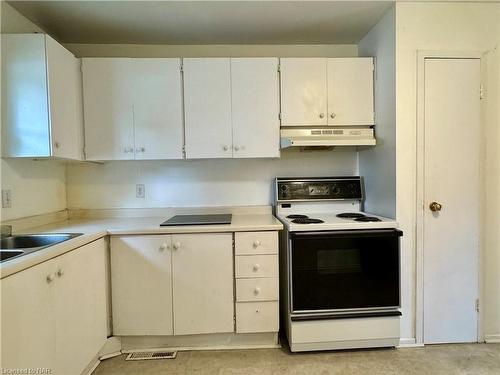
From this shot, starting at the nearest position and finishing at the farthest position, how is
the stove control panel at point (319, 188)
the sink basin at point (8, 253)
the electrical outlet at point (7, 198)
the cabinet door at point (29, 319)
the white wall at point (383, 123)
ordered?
the cabinet door at point (29, 319)
the sink basin at point (8, 253)
the electrical outlet at point (7, 198)
the white wall at point (383, 123)
the stove control panel at point (319, 188)

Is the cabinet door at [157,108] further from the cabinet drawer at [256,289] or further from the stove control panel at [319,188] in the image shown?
the cabinet drawer at [256,289]

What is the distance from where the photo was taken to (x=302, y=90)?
2254 mm

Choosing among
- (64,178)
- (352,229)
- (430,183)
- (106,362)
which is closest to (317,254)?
(352,229)

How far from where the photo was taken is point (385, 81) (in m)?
2.13

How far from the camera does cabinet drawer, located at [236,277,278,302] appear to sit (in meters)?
2.00

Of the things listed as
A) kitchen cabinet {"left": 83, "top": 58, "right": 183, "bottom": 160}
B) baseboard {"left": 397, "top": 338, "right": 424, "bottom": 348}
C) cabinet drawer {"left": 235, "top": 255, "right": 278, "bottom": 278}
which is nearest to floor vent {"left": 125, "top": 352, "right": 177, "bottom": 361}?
cabinet drawer {"left": 235, "top": 255, "right": 278, "bottom": 278}

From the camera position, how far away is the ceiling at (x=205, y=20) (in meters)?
1.95

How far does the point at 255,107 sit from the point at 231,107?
179 millimetres

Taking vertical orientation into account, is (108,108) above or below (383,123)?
above

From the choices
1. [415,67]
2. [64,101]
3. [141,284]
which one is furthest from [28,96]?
[415,67]

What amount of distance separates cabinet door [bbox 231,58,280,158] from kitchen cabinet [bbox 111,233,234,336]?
27.9 inches

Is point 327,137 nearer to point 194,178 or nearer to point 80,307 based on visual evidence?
point 194,178

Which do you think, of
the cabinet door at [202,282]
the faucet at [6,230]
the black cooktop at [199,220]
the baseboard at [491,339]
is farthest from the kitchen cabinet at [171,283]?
the baseboard at [491,339]

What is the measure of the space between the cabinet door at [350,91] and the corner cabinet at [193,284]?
1081 mm
